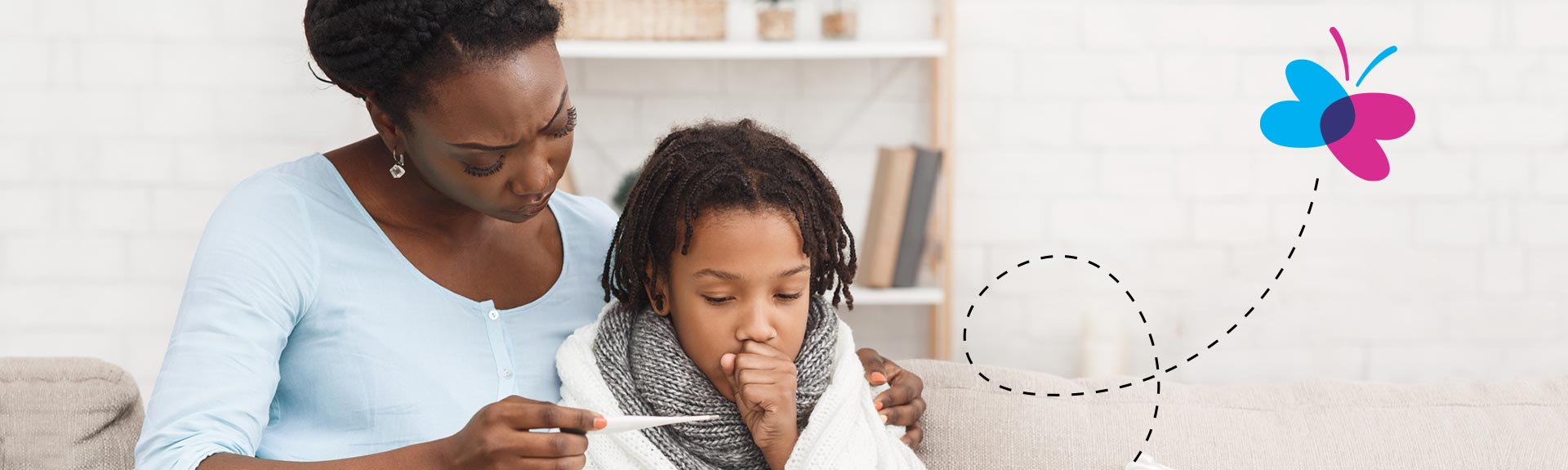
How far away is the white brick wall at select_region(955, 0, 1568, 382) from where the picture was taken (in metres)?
2.59

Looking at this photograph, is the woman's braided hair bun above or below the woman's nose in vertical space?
above

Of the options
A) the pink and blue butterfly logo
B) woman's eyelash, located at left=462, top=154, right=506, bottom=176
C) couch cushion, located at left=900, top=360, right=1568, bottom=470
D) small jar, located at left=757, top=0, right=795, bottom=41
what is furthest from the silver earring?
the pink and blue butterfly logo

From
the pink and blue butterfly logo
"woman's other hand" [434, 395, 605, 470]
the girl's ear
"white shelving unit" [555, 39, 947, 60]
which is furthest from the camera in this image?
the pink and blue butterfly logo

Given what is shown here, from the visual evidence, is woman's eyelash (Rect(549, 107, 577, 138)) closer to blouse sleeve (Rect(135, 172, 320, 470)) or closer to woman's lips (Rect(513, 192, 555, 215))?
woman's lips (Rect(513, 192, 555, 215))

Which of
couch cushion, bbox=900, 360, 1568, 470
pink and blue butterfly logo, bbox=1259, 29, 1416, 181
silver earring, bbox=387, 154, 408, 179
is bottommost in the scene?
couch cushion, bbox=900, 360, 1568, 470

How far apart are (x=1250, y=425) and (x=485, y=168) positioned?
3.45 ft

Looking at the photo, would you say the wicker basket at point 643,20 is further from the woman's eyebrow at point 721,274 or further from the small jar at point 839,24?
the woman's eyebrow at point 721,274

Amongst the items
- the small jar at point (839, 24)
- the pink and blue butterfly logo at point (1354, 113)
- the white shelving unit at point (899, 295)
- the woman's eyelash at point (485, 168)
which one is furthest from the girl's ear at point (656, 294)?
the pink and blue butterfly logo at point (1354, 113)

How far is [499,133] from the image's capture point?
3.84 ft

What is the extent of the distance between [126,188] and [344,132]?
483 millimetres

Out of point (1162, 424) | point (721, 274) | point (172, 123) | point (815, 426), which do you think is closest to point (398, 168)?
point (721, 274)

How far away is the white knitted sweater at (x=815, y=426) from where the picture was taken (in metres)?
1.26

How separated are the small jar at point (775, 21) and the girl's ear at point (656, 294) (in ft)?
3.73

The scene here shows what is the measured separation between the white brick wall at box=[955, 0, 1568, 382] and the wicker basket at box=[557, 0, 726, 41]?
0.57 metres
